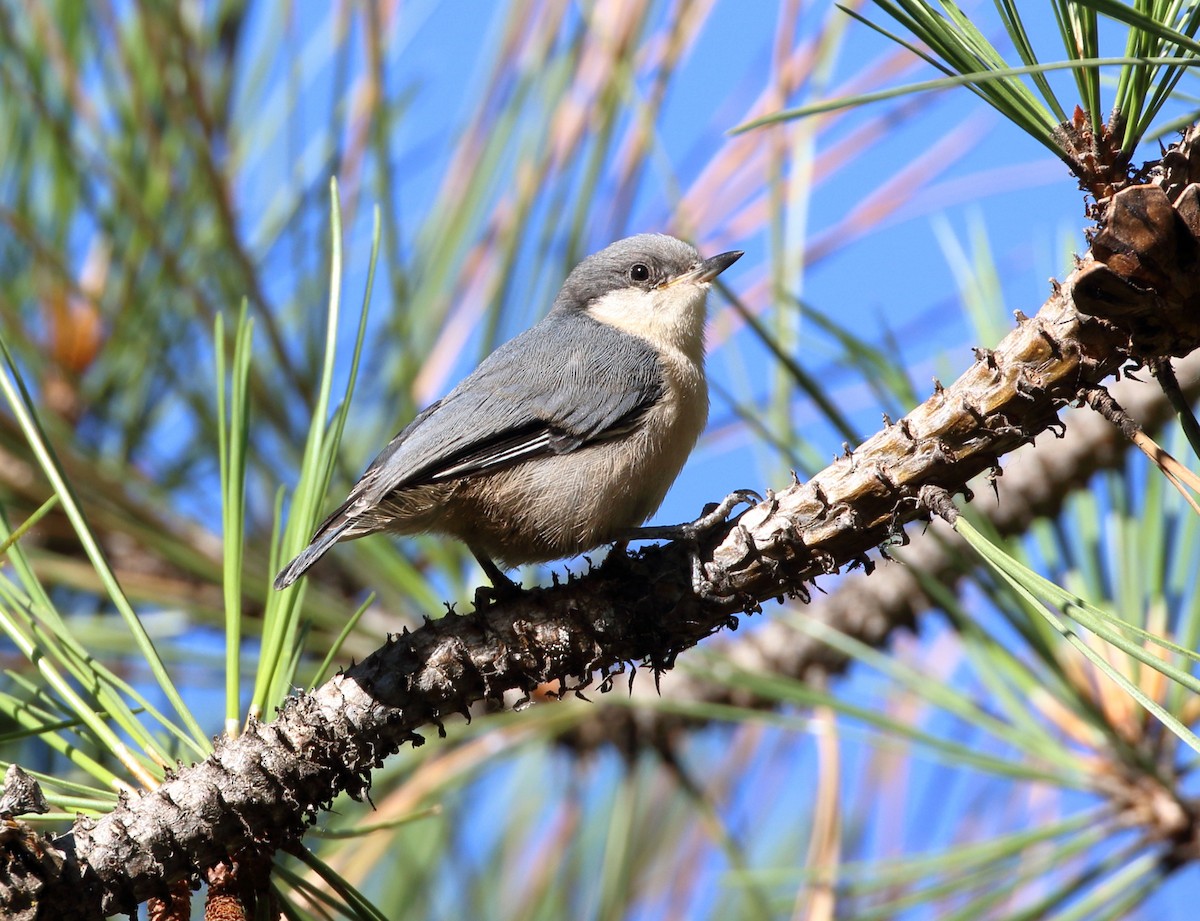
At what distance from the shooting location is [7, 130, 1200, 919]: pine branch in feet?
4.34

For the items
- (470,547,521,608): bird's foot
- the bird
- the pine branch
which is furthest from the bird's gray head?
the pine branch

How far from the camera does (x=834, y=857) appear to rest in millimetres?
2389

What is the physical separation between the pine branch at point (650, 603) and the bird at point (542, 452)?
489 mm

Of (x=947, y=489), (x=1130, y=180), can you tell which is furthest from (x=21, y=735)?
(x=1130, y=180)

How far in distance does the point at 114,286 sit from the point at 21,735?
4.54 feet

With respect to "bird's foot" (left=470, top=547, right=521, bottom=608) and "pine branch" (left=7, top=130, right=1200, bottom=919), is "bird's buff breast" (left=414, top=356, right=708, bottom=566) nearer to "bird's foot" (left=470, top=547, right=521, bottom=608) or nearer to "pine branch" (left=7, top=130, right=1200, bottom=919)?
"bird's foot" (left=470, top=547, right=521, bottom=608)

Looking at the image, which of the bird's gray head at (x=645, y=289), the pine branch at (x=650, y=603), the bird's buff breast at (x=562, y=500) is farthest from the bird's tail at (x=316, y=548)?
the bird's gray head at (x=645, y=289)

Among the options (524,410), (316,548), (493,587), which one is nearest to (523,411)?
(524,410)

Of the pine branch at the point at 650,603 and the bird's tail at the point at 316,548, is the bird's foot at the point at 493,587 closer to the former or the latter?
the pine branch at the point at 650,603

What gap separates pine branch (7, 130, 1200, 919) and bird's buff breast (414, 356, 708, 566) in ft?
1.63

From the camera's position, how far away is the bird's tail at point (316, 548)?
70.1 inches

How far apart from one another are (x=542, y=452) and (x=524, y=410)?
0.10 metres

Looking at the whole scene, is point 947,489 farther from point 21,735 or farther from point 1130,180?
point 21,735

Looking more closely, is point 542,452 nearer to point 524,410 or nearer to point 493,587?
point 524,410
